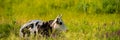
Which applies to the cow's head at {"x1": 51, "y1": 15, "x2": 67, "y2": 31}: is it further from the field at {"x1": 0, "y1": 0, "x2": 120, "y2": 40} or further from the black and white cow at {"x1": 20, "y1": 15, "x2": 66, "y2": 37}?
the field at {"x1": 0, "y1": 0, "x2": 120, "y2": 40}

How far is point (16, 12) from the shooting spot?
79.8ft

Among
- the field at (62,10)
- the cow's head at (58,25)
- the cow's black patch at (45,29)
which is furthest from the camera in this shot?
the field at (62,10)

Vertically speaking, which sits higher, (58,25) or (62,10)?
(58,25)

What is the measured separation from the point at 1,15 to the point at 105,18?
19.3ft

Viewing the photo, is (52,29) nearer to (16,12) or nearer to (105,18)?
(105,18)

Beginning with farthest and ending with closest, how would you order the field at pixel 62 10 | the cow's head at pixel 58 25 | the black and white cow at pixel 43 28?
the field at pixel 62 10
the cow's head at pixel 58 25
the black and white cow at pixel 43 28

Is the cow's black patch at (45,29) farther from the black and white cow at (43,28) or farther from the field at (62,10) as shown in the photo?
the field at (62,10)

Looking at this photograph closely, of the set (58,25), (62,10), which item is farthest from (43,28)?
(62,10)

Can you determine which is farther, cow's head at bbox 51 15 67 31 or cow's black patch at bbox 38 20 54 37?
cow's head at bbox 51 15 67 31

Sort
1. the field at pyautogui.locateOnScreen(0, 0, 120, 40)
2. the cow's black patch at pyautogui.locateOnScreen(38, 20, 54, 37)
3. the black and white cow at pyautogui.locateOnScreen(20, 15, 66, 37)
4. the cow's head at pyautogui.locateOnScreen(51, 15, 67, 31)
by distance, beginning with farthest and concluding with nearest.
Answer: the field at pyautogui.locateOnScreen(0, 0, 120, 40) < the cow's head at pyautogui.locateOnScreen(51, 15, 67, 31) < the cow's black patch at pyautogui.locateOnScreen(38, 20, 54, 37) < the black and white cow at pyautogui.locateOnScreen(20, 15, 66, 37)

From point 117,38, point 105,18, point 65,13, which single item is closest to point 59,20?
point 117,38

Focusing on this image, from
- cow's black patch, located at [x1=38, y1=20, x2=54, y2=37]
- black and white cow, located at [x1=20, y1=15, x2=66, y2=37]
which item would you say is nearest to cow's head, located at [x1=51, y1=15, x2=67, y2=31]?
black and white cow, located at [x1=20, y1=15, x2=66, y2=37]

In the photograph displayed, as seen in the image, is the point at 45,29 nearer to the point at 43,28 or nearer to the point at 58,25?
the point at 43,28

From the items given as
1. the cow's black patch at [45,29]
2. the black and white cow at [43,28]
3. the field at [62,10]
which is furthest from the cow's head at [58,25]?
the field at [62,10]
